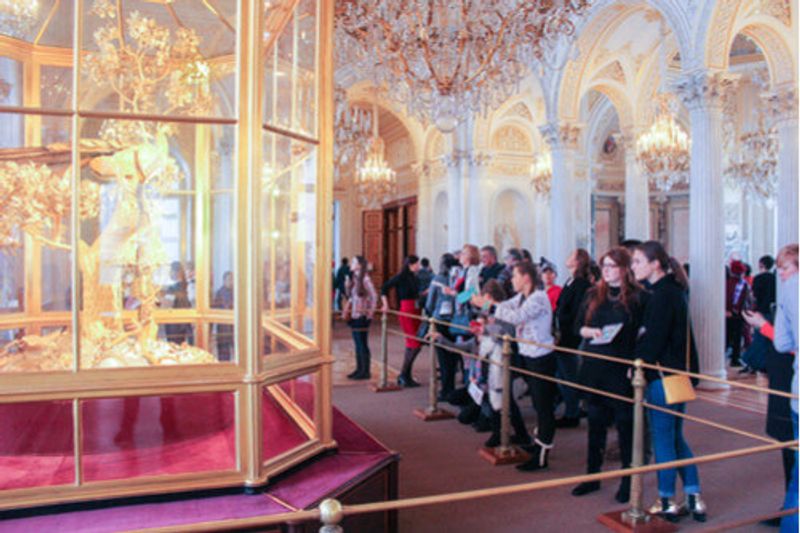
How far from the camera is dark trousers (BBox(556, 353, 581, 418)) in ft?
20.4

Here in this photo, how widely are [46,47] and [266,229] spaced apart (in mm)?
1304

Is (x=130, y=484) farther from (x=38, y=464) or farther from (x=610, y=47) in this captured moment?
(x=610, y=47)

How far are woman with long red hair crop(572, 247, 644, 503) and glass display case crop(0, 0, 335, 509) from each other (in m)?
1.95

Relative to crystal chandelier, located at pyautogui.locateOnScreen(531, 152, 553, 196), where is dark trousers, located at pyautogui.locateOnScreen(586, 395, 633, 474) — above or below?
below

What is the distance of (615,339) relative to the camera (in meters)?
4.26

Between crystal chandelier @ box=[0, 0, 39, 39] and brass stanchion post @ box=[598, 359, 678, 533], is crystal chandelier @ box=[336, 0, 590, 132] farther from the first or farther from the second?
crystal chandelier @ box=[0, 0, 39, 39]

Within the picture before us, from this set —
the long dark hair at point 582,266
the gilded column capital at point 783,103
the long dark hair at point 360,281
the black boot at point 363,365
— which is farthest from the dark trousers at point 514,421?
the gilded column capital at point 783,103

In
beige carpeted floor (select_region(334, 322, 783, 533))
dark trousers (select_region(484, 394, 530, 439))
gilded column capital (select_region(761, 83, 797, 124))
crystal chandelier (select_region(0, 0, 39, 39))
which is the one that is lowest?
beige carpeted floor (select_region(334, 322, 783, 533))

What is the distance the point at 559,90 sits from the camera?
12812mm

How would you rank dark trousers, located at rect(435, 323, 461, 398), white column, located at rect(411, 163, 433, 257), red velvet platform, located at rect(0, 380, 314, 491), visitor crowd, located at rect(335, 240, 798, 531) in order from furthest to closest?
white column, located at rect(411, 163, 433, 257) < dark trousers, located at rect(435, 323, 461, 398) < visitor crowd, located at rect(335, 240, 798, 531) < red velvet platform, located at rect(0, 380, 314, 491)

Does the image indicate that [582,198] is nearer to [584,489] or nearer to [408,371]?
[408,371]

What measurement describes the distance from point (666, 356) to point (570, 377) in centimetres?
226

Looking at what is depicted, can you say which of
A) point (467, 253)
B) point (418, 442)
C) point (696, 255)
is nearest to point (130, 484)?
point (418, 442)

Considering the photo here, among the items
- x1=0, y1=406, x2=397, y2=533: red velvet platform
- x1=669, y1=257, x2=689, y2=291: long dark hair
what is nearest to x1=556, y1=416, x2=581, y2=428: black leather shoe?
x1=669, y1=257, x2=689, y2=291: long dark hair
